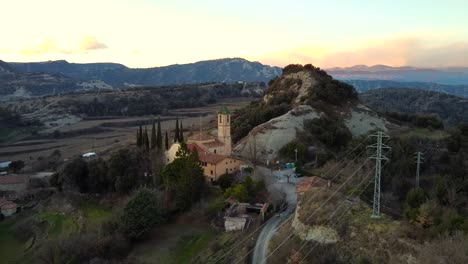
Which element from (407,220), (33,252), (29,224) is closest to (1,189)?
(29,224)

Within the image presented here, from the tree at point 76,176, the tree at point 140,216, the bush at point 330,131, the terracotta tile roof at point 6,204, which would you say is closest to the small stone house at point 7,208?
the terracotta tile roof at point 6,204

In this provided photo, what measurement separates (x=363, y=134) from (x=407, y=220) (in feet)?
125

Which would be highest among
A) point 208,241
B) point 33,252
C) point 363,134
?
point 363,134

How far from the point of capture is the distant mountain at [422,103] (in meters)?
128

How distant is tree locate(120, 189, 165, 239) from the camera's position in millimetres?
35875

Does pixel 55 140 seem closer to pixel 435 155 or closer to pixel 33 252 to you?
pixel 33 252

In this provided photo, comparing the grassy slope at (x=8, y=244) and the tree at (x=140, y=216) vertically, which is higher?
the tree at (x=140, y=216)

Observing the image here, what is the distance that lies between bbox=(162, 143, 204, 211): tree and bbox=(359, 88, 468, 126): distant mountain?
8672 cm

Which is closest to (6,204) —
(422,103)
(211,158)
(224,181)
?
(211,158)

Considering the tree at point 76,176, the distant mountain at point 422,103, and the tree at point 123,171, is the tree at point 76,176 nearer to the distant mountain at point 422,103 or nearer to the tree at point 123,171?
the tree at point 123,171

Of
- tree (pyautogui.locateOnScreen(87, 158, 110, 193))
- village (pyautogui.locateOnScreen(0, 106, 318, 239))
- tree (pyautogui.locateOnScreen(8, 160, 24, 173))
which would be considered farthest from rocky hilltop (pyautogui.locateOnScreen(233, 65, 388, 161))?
tree (pyautogui.locateOnScreen(8, 160, 24, 173))

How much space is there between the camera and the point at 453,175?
1409 inches

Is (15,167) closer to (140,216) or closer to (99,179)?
(99,179)

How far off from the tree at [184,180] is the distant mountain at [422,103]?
285 ft
